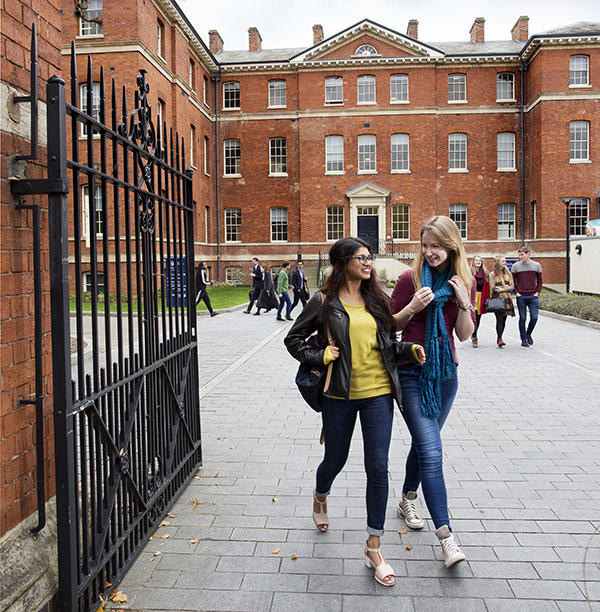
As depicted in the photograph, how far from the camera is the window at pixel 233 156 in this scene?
129 ft

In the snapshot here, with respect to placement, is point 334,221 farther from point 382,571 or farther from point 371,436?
point 382,571

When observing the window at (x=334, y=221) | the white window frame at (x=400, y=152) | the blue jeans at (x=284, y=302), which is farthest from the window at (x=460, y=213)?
the blue jeans at (x=284, y=302)

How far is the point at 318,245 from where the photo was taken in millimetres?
38125

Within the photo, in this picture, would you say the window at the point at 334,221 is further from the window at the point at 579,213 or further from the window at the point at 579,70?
the window at the point at 579,70

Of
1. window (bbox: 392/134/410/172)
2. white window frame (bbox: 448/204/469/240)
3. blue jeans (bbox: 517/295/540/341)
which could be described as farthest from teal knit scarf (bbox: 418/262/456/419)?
white window frame (bbox: 448/204/469/240)

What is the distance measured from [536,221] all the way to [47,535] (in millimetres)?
36502

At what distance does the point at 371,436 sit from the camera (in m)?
3.67

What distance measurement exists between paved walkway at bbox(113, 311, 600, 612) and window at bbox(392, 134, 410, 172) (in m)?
31.2

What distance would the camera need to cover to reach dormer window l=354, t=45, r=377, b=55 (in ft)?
122

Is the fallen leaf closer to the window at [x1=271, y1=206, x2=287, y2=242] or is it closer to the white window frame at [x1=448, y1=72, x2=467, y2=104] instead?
the window at [x1=271, y1=206, x2=287, y2=242]

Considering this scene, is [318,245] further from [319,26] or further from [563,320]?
[563,320]

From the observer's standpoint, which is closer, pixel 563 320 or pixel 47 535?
pixel 47 535

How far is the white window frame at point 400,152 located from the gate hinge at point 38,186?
3624 centimetres

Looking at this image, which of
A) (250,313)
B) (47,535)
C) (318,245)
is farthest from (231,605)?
(318,245)
